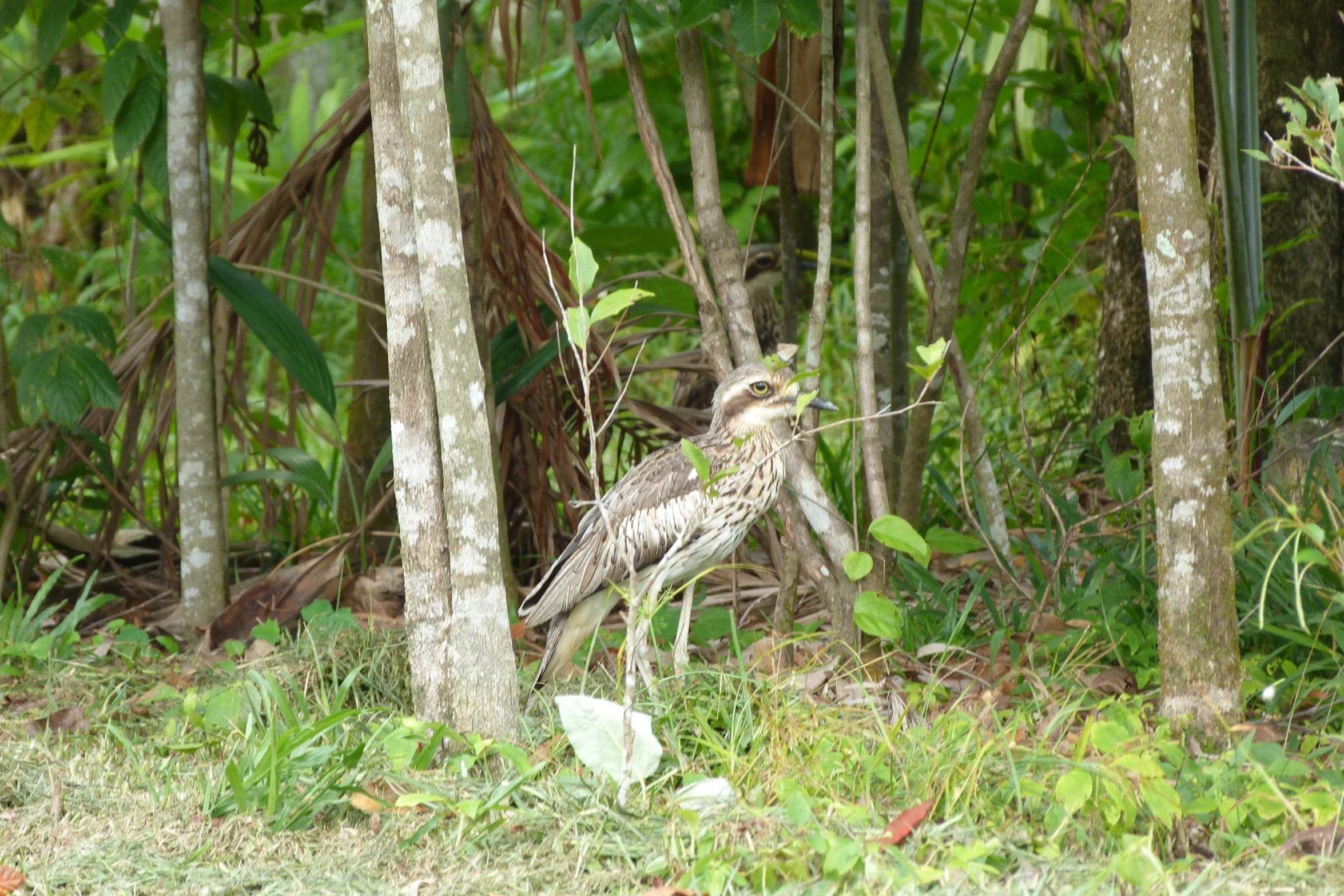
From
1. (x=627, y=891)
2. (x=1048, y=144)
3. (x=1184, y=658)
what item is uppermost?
(x=1048, y=144)

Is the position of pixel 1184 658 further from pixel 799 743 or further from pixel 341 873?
pixel 341 873

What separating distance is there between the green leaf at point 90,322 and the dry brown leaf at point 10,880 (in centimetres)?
187

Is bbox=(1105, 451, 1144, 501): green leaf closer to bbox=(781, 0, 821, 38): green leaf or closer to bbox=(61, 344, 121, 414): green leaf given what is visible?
bbox=(781, 0, 821, 38): green leaf

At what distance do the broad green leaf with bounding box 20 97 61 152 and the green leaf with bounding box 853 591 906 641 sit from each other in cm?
396

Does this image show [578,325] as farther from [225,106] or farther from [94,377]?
[225,106]

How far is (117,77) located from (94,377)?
3.03ft

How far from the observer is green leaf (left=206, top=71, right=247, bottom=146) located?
14.8 feet

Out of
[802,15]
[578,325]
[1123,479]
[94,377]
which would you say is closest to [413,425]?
[578,325]

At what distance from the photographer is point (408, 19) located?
9.37 feet

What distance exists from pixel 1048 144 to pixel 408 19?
3.99m

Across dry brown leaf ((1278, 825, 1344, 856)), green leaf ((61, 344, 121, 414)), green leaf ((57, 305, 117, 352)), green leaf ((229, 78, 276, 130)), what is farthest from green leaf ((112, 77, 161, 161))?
dry brown leaf ((1278, 825, 1344, 856))

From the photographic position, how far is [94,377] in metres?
3.96

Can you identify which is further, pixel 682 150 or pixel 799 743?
pixel 682 150

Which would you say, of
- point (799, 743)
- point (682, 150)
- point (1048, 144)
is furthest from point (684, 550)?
point (682, 150)
